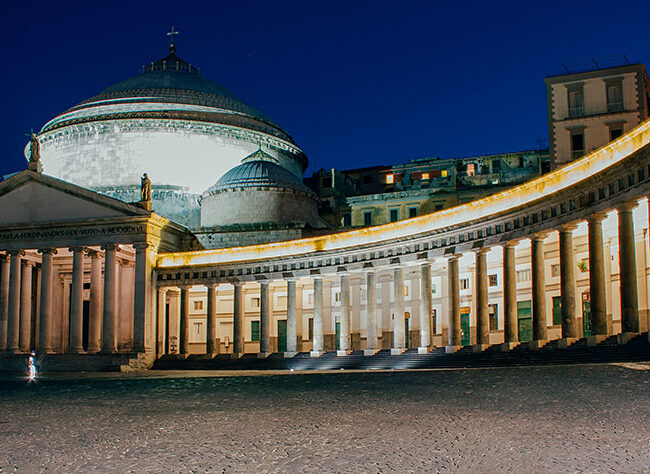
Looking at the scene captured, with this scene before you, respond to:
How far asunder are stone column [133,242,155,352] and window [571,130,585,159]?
97.7ft

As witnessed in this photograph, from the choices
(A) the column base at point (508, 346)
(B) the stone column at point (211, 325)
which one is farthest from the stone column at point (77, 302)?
(A) the column base at point (508, 346)

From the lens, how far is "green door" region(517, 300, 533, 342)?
5162 centimetres

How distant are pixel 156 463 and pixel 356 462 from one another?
339 cm

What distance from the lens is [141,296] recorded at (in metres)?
58.2

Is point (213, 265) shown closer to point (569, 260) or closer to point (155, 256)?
point (155, 256)

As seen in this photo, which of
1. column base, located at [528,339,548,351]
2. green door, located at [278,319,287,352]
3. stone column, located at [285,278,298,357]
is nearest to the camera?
column base, located at [528,339,548,351]

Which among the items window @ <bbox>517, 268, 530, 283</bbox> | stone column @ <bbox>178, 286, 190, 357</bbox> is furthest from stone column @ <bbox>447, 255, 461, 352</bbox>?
stone column @ <bbox>178, 286, 190, 357</bbox>

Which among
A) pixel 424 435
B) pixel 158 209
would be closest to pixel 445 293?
pixel 158 209

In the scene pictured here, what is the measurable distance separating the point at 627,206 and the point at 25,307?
41991 mm

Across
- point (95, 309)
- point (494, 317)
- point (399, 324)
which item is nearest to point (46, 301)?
point (95, 309)

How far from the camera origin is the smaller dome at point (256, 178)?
7025 cm

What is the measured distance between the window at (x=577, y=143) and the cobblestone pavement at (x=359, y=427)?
121ft

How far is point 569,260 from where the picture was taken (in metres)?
39.0

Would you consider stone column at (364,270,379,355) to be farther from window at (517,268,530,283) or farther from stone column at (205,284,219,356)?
stone column at (205,284,219,356)
